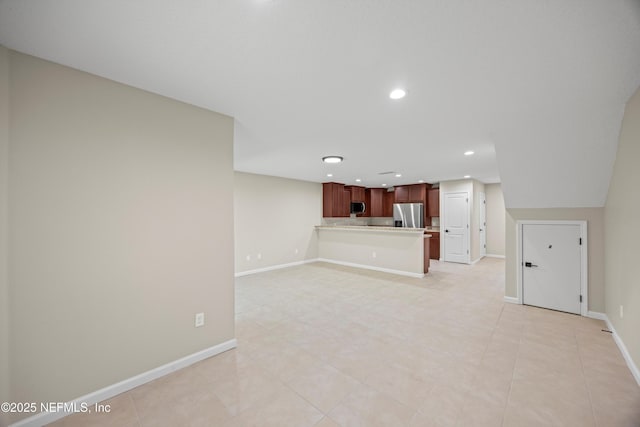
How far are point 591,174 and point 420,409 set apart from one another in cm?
346

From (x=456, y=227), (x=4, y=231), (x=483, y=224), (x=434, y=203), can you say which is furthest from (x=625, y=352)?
(x=483, y=224)

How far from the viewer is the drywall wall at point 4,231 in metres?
1.56

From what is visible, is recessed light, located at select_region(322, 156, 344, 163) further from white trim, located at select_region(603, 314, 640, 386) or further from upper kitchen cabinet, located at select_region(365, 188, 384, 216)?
upper kitchen cabinet, located at select_region(365, 188, 384, 216)

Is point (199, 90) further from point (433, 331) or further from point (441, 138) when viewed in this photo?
point (433, 331)

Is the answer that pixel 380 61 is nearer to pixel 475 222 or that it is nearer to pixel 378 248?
pixel 378 248

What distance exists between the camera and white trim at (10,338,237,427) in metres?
1.67

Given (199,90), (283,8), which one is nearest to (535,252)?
(283,8)

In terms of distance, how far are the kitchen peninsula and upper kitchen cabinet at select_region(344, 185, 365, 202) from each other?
69.5 inches

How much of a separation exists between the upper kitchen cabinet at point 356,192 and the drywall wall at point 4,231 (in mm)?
7425

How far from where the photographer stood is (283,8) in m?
1.26

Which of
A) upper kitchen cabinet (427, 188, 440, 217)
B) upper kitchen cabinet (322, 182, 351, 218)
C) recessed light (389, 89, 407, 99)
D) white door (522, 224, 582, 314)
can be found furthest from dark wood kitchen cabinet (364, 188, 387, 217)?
recessed light (389, 89, 407, 99)

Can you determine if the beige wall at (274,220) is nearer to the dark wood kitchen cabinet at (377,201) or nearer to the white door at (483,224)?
the dark wood kitchen cabinet at (377,201)

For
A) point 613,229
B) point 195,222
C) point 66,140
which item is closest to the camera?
point 66,140

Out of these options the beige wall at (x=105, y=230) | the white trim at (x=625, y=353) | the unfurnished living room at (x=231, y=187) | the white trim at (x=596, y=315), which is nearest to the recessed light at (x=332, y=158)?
the unfurnished living room at (x=231, y=187)
